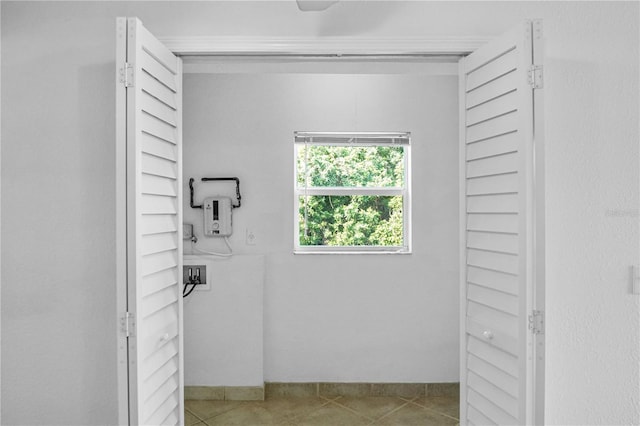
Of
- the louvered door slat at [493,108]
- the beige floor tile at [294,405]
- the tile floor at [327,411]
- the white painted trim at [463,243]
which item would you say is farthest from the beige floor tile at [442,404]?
the louvered door slat at [493,108]

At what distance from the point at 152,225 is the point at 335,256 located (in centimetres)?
183

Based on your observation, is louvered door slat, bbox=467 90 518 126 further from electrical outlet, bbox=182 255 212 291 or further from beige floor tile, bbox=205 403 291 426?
beige floor tile, bbox=205 403 291 426

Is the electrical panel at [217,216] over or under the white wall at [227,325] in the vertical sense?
over

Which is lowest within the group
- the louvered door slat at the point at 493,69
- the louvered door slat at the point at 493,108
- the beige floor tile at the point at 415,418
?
the beige floor tile at the point at 415,418

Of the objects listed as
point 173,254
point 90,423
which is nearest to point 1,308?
point 90,423

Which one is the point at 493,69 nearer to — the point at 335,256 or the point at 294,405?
the point at 335,256

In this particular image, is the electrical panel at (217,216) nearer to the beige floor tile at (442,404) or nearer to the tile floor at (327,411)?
the tile floor at (327,411)

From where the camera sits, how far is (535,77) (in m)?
1.52

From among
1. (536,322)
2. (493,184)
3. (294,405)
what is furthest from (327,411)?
(493,184)

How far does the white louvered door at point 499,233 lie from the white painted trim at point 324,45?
10cm

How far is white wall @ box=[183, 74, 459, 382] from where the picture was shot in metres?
3.29

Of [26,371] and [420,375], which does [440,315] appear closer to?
[420,375]

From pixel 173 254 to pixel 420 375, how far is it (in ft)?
7.13

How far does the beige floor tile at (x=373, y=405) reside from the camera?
3084mm
